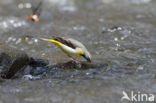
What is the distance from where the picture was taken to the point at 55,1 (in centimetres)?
1414

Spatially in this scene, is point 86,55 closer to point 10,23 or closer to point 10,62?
point 10,62

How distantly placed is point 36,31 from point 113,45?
3086mm

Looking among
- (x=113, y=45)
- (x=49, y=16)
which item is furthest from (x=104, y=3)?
(x=113, y=45)

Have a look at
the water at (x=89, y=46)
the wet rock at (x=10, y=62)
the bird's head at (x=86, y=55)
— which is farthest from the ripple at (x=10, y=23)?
the bird's head at (x=86, y=55)

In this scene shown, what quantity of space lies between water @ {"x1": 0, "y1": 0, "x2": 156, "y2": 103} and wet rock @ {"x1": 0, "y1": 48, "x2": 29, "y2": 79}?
31cm

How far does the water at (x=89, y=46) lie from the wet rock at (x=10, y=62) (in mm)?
308

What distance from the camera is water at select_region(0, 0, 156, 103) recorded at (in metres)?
4.93

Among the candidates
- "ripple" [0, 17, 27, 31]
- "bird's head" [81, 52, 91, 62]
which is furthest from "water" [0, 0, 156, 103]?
"bird's head" [81, 52, 91, 62]

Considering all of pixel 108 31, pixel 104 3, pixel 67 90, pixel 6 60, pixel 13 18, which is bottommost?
pixel 67 90

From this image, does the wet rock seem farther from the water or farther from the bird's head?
the bird's head

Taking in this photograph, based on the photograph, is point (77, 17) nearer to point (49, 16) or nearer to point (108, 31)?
point (49, 16)

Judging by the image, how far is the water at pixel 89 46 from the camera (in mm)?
4930

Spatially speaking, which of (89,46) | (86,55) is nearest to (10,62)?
(86,55)

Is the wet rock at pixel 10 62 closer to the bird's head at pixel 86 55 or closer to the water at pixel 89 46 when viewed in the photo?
the water at pixel 89 46
